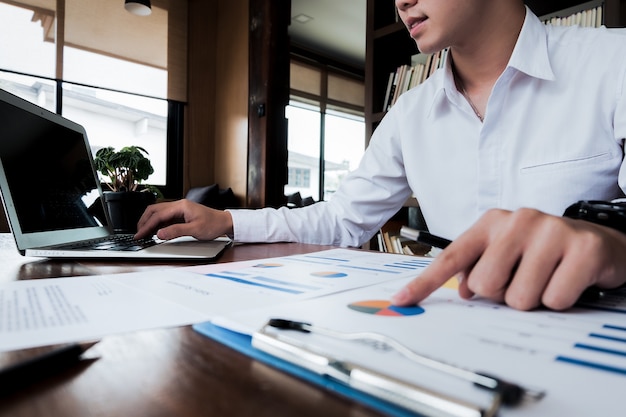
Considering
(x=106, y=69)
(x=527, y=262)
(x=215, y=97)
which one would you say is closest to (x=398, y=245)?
(x=527, y=262)

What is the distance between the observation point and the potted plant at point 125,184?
1014 mm

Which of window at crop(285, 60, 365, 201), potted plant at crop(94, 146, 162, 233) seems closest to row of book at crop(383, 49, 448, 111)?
potted plant at crop(94, 146, 162, 233)

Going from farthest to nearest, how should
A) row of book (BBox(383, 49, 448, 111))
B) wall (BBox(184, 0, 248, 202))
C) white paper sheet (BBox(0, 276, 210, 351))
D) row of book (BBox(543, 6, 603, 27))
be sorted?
wall (BBox(184, 0, 248, 202)) < row of book (BBox(383, 49, 448, 111)) < row of book (BBox(543, 6, 603, 27)) < white paper sheet (BBox(0, 276, 210, 351))

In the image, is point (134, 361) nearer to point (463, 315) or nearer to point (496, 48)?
point (463, 315)

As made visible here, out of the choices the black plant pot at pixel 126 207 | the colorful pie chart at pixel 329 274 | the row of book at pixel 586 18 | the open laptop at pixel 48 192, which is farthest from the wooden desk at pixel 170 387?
the row of book at pixel 586 18

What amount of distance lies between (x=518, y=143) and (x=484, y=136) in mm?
69

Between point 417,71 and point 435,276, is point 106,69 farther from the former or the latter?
point 435,276

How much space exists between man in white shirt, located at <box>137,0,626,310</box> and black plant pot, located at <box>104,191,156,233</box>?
0.35ft

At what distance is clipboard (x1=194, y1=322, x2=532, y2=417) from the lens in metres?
0.16

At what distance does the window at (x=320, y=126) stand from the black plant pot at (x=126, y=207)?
465cm

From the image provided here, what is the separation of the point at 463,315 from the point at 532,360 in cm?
9

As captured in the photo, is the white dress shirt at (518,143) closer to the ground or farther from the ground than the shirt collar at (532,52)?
closer to the ground

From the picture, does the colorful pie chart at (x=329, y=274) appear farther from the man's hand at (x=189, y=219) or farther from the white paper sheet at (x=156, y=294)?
the man's hand at (x=189, y=219)

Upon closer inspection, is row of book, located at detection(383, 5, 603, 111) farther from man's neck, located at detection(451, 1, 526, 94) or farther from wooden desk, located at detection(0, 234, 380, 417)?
wooden desk, located at detection(0, 234, 380, 417)
